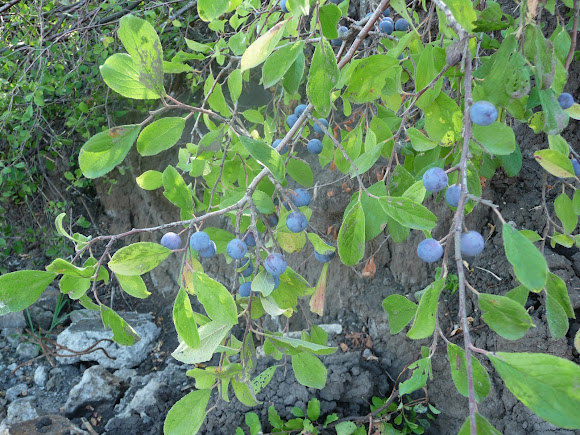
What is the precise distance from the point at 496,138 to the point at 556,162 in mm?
141

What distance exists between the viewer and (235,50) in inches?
49.4

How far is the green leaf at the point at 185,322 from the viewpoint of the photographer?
2.26 feet

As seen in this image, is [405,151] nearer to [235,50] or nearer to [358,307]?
[235,50]

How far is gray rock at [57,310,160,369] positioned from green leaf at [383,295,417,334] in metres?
1.85

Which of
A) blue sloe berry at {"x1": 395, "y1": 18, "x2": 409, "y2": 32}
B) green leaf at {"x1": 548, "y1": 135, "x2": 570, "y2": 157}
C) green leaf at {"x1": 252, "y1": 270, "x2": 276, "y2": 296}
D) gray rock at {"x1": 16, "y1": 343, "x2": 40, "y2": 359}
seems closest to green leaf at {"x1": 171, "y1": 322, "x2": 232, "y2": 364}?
green leaf at {"x1": 252, "y1": 270, "x2": 276, "y2": 296}

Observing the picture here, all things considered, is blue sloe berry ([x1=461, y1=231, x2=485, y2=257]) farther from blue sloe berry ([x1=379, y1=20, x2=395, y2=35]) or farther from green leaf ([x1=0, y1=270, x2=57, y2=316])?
blue sloe berry ([x1=379, y1=20, x2=395, y2=35])

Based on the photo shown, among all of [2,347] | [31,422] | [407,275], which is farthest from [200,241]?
[2,347]

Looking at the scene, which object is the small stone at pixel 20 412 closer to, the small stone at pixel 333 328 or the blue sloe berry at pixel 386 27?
the small stone at pixel 333 328

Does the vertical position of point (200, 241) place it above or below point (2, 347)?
above

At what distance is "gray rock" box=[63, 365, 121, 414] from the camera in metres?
1.98

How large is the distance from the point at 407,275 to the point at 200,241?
128cm

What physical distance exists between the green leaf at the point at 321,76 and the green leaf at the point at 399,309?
1.16ft

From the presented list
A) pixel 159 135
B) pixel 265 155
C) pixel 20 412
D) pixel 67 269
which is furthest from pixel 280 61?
pixel 20 412

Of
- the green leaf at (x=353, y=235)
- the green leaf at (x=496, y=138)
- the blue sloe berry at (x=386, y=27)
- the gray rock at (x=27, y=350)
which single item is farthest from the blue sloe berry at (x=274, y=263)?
the gray rock at (x=27, y=350)
